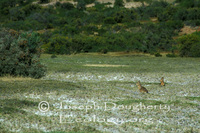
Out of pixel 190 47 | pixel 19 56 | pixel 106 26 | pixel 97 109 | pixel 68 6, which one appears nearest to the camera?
pixel 97 109

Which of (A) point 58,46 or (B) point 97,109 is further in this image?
(A) point 58,46

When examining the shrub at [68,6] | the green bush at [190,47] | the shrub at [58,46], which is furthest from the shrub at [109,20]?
the green bush at [190,47]

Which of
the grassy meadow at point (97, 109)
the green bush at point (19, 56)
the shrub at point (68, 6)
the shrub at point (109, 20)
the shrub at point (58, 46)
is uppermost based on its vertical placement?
the shrub at point (68, 6)

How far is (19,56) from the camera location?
25734mm

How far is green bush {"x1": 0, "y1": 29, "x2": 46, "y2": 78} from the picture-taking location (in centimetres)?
2566

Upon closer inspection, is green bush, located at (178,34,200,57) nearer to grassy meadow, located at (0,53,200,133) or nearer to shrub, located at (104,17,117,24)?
shrub, located at (104,17,117,24)

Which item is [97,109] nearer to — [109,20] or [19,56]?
[19,56]

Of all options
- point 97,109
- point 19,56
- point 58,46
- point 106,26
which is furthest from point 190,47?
point 97,109

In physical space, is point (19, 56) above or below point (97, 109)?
above

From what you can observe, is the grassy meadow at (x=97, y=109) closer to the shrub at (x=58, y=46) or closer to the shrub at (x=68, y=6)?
the shrub at (x=58, y=46)

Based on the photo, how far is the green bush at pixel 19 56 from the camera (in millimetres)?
25656

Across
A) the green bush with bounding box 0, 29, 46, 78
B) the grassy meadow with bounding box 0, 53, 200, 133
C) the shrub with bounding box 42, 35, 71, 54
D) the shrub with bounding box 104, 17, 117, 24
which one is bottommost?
the shrub with bounding box 42, 35, 71, 54

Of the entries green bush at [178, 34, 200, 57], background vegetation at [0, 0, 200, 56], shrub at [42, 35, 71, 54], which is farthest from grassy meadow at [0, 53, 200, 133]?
shrub at [42, 35, 71, 54]

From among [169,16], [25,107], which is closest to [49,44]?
[169,16]
